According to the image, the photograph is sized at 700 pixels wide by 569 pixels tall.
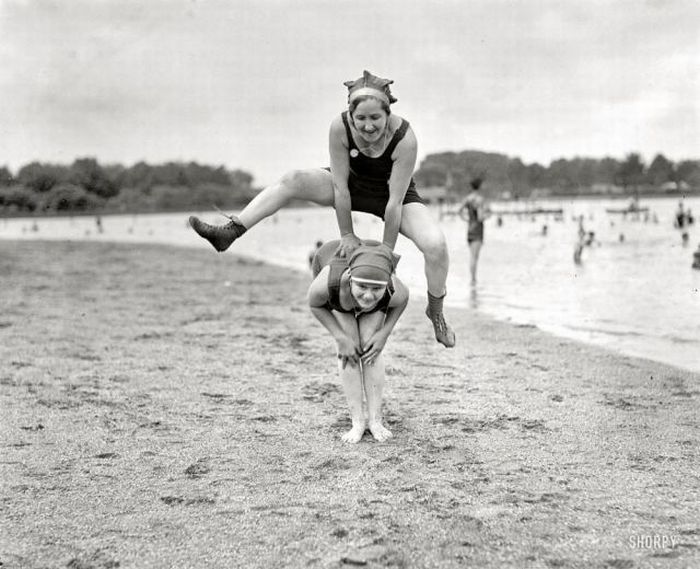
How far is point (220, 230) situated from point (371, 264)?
4.13 feet

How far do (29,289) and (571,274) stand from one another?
1444cm

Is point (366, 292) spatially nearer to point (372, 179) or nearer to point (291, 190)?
point (372, 179)

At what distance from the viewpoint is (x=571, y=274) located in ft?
69.9

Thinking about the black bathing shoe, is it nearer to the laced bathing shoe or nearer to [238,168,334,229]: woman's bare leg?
[238,168,334,229]: woman's bare leg

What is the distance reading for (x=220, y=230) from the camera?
220 inches

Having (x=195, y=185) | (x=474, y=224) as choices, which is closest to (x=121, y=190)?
(x=195, y=185)

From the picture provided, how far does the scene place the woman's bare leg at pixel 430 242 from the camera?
5496 mm

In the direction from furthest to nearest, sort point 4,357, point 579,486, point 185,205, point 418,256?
point 185,205
point 418,256
point 4,357
point 579,486

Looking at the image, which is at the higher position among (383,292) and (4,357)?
(383,292)

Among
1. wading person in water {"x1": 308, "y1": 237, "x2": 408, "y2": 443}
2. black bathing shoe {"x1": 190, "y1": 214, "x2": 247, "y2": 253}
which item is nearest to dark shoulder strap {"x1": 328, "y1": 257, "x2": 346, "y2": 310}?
wading person in water {"x1": 308, "y1": 237, "x2": 408, "y2": 443}

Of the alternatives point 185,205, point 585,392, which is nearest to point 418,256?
point 585,392

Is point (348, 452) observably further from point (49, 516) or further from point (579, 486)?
point (49, 516)

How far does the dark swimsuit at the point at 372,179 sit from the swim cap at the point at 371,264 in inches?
26.1

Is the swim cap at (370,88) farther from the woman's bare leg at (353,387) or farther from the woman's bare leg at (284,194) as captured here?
the woman's bare leg at (353,387)
